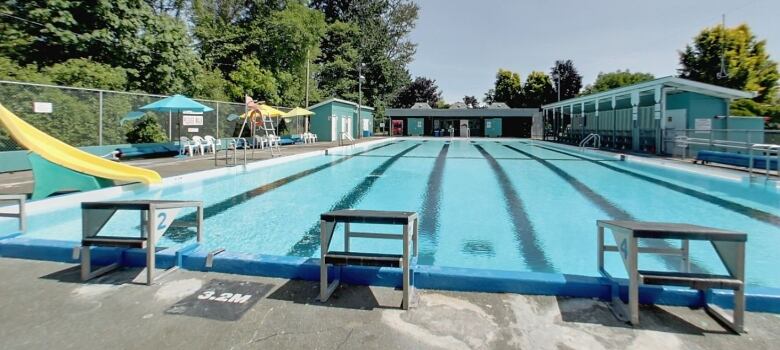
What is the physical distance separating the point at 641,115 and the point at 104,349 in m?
24.3

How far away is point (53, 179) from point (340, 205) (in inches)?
186

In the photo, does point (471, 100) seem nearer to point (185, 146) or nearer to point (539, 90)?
point (539, 90)

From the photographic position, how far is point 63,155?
7.72m

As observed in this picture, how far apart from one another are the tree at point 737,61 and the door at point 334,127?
28522 millimetres

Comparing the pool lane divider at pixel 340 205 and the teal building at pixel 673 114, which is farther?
the teal building at pixel 673 114

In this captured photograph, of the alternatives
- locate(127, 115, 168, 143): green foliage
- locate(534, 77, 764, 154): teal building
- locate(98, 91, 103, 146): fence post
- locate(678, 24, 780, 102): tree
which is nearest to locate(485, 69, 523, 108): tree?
locate(678, 24, 780, 102): tree

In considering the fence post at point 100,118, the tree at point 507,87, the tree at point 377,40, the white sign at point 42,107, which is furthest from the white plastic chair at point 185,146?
the tree at point 507,87

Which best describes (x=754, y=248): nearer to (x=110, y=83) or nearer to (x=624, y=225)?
(x=624, y=225)

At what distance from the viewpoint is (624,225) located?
118 inches

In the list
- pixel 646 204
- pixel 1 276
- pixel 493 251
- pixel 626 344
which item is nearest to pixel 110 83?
pixel 1 276

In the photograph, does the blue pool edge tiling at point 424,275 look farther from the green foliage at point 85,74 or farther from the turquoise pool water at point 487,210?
the green foliage at point 85,74

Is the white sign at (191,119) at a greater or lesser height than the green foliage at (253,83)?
lesser

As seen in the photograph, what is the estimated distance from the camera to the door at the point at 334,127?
3195cm

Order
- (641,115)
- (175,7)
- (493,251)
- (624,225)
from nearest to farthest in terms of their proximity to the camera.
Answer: (624,225)
(493,251)
(641,115)
(175,7)
